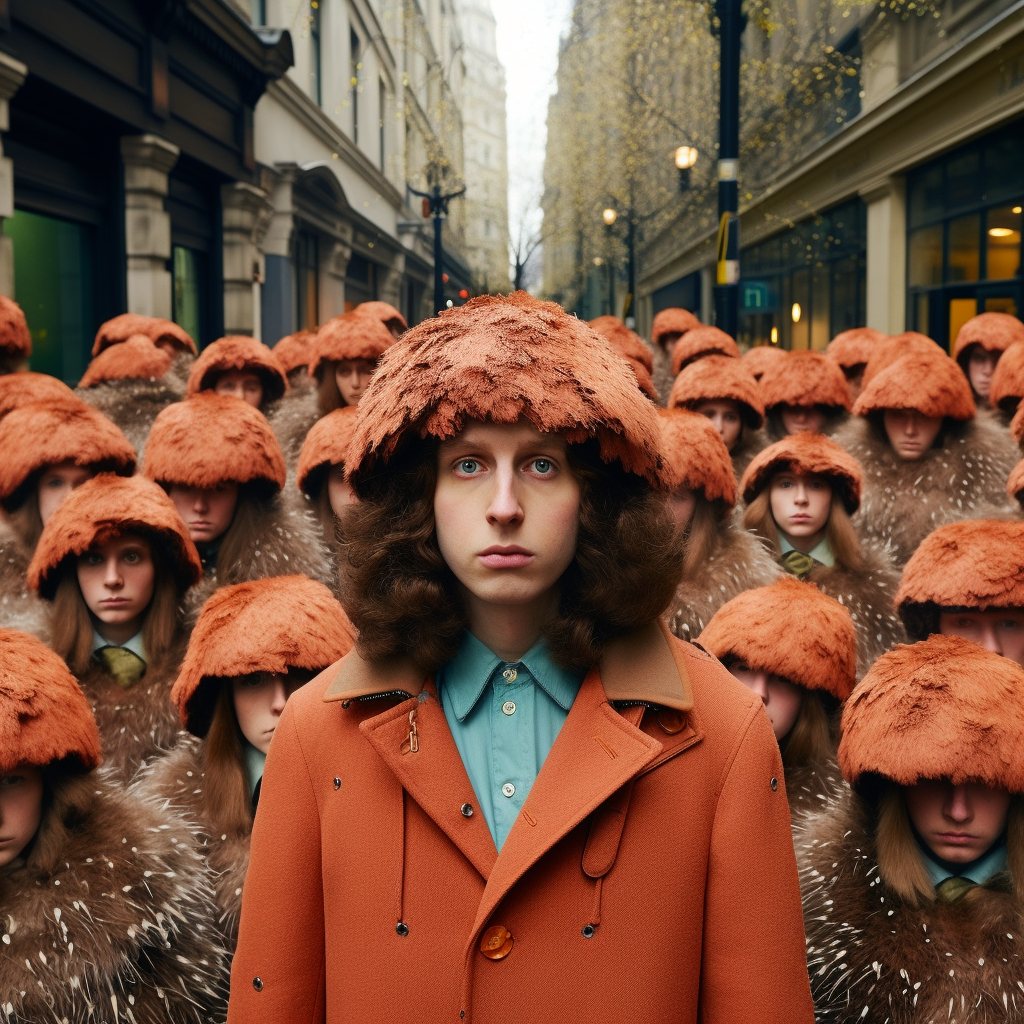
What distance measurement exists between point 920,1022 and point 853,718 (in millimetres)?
742

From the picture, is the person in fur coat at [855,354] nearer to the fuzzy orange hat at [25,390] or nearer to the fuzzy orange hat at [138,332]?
the fuzzy orange hat at [138,332]

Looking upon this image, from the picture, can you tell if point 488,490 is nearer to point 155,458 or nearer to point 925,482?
point 155,458

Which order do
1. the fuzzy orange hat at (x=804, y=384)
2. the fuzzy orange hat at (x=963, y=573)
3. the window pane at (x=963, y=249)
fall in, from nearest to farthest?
the fuzzy orange hat at (x=963, y=573)
the fuzzy orange hat at (x=804, y=384)
the window pane at (x=963, y=249)

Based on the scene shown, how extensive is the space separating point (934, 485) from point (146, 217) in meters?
8.37

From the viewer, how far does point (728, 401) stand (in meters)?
6.27

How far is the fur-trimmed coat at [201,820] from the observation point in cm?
317

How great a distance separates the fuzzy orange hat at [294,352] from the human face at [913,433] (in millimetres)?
4260

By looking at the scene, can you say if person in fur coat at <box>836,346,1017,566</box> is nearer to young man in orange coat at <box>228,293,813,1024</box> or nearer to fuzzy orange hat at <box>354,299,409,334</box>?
fuzzy orange hat at <box>354,299,409,334</box>

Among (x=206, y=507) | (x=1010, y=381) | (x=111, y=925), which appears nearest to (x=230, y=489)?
(x=206, y=507)

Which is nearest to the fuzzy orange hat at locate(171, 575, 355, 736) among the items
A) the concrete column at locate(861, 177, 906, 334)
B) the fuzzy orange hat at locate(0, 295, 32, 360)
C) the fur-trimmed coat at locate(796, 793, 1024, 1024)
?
the fur-trimmed coat at locate(796, 793, 1024, 1024)

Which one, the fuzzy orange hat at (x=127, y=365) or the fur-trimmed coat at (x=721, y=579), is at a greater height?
the fuzzy orange hat at (x=127, y=365)

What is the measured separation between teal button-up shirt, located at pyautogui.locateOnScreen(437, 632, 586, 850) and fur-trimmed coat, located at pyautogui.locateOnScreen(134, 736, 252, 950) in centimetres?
155

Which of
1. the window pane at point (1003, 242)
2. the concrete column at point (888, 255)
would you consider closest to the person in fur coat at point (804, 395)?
the window pane at point (1003, 242)

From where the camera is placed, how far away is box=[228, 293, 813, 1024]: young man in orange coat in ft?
5.53
